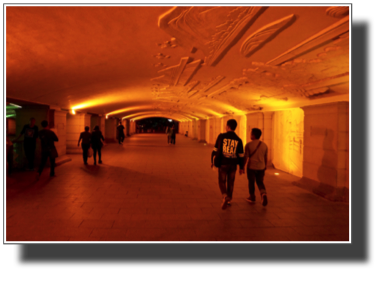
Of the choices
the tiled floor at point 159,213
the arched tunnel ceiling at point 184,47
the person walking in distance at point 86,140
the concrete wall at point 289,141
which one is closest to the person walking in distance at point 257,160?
the tiled floor at point 159,213

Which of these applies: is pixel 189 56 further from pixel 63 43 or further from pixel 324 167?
pixel 324 167

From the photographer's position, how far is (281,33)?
3.63m

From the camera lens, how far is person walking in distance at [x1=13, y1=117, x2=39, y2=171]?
8000 millimetres

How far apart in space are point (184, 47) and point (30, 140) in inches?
259

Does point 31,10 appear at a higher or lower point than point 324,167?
higher

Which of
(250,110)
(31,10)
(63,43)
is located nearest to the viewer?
(31,10)

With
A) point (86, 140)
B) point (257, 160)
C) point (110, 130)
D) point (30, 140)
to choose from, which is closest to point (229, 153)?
point (257, 160)

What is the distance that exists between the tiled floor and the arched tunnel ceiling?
265 cm

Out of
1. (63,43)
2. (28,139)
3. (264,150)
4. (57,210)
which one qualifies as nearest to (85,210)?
(57,210)

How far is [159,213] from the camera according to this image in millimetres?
4477

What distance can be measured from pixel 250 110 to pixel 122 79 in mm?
5996

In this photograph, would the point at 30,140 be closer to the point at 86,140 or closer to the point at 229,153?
the point at 86,140

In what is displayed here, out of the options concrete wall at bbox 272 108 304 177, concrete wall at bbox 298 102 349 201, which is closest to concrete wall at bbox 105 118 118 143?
concrete wall at bbox 272 108 304 177

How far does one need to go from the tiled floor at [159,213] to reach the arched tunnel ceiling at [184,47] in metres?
2.65
